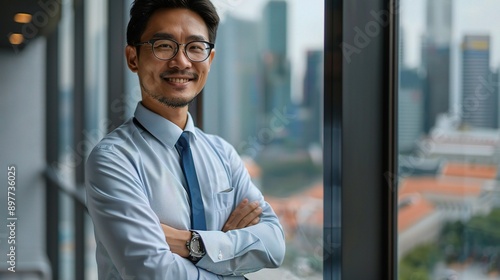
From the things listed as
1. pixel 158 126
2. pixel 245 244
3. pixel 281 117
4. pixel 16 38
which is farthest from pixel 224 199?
pixel 16 38

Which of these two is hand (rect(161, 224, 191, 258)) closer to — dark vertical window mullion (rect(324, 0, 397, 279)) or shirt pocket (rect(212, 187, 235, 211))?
shirt pocket (rect(212, 187, 235, 211))

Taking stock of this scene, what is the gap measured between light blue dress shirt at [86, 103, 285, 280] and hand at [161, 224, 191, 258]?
0.04 meters

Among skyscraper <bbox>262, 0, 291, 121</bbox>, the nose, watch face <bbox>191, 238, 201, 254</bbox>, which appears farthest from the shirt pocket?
skyscraper <bbox>262, 0, 291, 121</bbox>

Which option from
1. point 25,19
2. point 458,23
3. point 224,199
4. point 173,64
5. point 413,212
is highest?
point 25,19

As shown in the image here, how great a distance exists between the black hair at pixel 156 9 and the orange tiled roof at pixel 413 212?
31.4 inches

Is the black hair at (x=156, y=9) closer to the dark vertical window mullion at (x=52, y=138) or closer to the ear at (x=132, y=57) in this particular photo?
the ear at (x=132, y=57)

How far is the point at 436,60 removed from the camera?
225cm

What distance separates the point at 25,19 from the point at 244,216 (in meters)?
1.99

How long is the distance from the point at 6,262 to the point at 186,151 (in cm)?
188

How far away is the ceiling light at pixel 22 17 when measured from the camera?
10.2ft

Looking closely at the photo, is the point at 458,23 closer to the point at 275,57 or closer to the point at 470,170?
the point at 470,170

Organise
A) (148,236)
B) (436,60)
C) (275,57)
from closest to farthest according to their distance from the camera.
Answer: (148,236) → (436,60) → (275,57)

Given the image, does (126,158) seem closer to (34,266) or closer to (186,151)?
(186,151)

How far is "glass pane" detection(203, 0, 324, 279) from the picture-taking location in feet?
8.28
